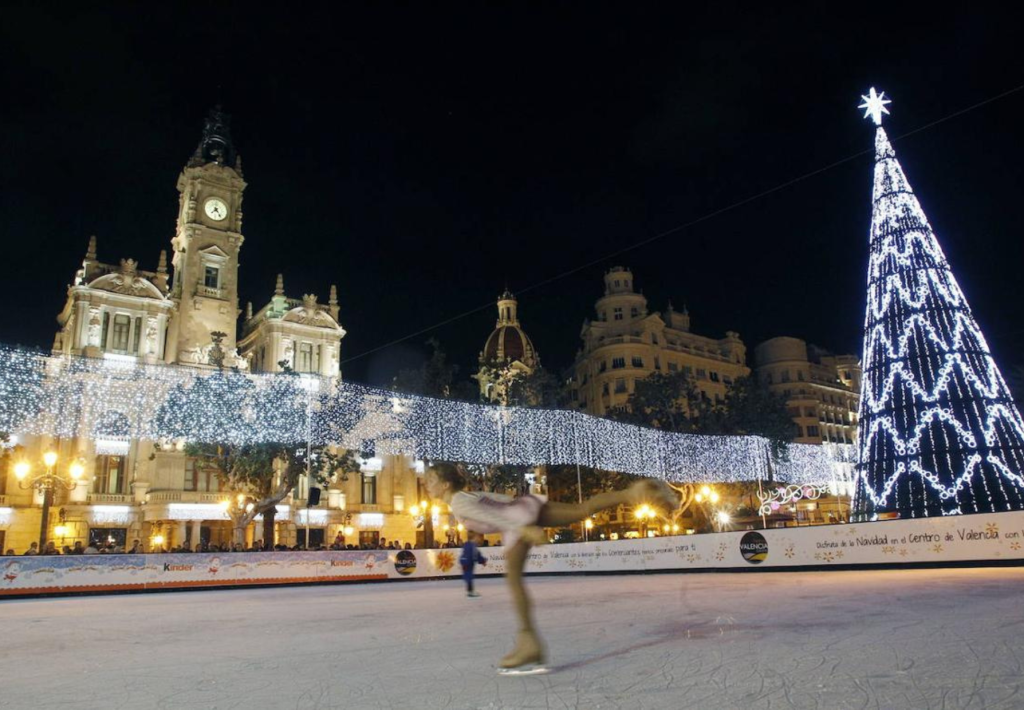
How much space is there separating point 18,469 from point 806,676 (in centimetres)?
3067

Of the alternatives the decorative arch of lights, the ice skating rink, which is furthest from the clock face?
the ice skating rink

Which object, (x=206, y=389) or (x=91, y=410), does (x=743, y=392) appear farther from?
(x=91, y=410)

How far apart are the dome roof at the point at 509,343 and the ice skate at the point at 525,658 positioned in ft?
297

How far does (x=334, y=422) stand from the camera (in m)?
32.5

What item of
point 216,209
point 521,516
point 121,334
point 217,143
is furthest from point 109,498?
point 521,516

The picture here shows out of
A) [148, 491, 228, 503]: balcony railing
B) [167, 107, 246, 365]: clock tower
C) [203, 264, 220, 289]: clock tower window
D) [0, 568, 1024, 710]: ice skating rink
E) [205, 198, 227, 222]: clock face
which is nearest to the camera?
[0, 568, 1024, 710]: ice skating rink

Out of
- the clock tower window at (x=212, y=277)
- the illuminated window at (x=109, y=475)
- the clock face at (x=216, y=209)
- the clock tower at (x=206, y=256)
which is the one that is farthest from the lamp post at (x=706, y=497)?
the clock face at (x=216, y=209)

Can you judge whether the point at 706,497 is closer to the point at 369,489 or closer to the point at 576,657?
the point at 369,489

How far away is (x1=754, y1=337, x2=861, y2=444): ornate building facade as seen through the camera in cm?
8931

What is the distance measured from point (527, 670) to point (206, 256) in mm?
53346

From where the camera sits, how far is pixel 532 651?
5816mm

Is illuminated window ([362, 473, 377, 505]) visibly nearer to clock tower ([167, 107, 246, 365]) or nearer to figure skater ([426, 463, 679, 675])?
clock tower ([167, 107, 246, 365])

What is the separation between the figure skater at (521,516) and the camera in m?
5.86

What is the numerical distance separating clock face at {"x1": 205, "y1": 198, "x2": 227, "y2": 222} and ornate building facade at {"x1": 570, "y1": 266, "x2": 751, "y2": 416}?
→ 41.4 metres
